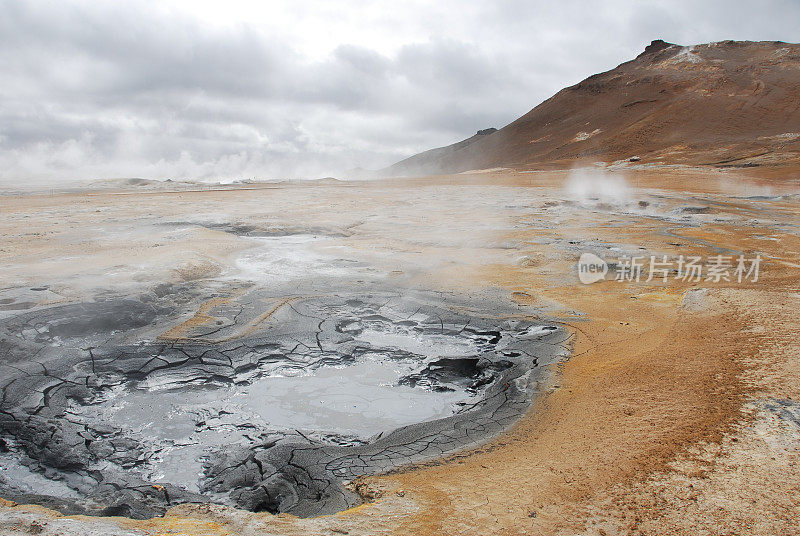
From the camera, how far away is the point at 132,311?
5734 mm

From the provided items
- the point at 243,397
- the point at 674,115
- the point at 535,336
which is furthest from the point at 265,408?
the point at 674,115

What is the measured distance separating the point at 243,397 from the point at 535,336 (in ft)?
9.90

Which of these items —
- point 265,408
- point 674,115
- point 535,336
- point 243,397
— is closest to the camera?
point 265,408

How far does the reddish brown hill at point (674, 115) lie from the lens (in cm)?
3612

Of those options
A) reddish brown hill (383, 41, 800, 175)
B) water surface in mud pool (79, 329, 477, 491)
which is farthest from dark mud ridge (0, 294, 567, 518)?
reddish brown hill (383, 41, 800, 175)

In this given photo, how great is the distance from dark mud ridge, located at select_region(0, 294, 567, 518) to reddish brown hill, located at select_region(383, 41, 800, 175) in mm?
31803

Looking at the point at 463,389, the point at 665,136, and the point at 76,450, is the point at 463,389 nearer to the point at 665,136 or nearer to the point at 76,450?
the point at 76,450

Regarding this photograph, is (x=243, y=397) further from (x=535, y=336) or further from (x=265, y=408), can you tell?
(x=535, y=336)

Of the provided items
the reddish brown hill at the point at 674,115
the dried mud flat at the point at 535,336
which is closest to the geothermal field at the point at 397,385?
the dried mud flat at the point at 535,336

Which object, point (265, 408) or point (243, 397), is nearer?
point (265, 408)

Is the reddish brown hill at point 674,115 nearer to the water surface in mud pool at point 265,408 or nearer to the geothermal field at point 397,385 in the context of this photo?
the geothermal field at point 397,385

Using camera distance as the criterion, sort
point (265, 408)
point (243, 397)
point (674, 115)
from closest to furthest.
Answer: point (265, 408), point (243, 397), point (674, 115)

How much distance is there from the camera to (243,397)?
420cm

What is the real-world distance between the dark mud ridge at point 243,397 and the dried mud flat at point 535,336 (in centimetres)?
8
